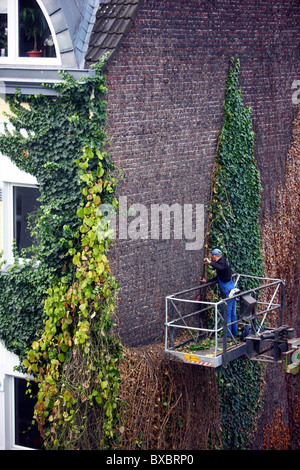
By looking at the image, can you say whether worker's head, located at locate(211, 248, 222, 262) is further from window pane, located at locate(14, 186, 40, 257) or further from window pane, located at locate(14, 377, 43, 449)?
window pane, located at locate(14, 377, 43, 449)

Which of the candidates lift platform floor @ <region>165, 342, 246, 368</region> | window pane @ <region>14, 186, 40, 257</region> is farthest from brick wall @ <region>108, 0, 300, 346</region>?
window pane @ <region>14, 186, 40, 257</region>

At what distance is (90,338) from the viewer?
14.4m

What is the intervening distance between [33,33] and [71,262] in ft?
12.9

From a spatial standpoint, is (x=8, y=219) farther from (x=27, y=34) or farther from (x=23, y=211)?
(x=27, y=34)

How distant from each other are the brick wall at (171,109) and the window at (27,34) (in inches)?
47.4

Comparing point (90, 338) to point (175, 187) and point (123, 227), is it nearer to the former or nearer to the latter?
point (123, 227)

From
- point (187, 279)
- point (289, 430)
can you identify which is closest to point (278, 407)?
point (289, 430)

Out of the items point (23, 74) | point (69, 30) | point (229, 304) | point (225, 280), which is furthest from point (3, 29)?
point (229, 304)

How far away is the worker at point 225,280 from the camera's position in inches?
625

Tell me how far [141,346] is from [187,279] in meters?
1.75

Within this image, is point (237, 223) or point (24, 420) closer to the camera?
point (24, 420)

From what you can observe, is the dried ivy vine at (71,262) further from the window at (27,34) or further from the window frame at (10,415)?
the window frame at (10,415)

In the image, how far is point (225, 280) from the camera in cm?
1620

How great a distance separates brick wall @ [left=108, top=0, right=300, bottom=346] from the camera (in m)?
15.1
